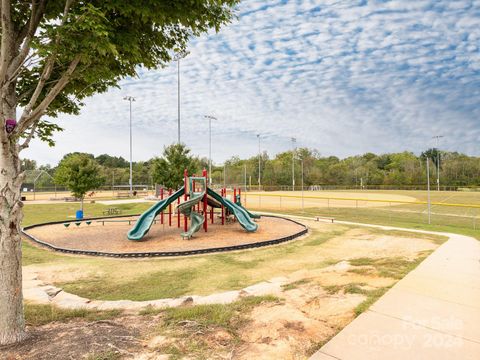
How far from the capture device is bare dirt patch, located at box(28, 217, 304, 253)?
14.0 meters

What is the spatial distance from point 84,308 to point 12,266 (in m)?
2.20

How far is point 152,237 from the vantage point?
16.3m

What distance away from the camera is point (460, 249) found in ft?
39.9

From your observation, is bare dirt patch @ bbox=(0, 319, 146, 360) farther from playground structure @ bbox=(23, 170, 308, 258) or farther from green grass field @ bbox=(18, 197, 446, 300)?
playground structure @ bbox=(23, 170, 308, 258)

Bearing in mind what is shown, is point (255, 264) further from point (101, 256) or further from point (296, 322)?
point (101, 256)

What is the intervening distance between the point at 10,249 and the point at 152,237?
11354 millimetres

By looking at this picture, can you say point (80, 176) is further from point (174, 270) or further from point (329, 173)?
point (329, 173)

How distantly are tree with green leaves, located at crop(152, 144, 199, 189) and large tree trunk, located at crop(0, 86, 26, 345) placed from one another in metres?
27.5

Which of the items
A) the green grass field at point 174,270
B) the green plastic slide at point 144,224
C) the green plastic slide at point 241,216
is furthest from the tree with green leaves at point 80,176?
the green plastic slide at point 241,216

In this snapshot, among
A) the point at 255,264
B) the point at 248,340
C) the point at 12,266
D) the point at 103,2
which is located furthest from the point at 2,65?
the point at 255,264

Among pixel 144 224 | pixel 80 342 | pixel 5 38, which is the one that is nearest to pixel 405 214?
pixel 144 224

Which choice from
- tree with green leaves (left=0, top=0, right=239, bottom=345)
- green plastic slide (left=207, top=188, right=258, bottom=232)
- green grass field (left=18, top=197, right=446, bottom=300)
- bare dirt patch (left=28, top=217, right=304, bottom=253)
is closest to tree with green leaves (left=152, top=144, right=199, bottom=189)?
bare dirt patch (left=28, top=217, right=304, bottom=253)

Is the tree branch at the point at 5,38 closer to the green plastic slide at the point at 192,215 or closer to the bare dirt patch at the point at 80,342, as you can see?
the bare dirt patch at the point at 80,342

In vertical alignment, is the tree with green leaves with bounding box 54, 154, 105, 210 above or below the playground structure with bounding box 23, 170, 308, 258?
above
